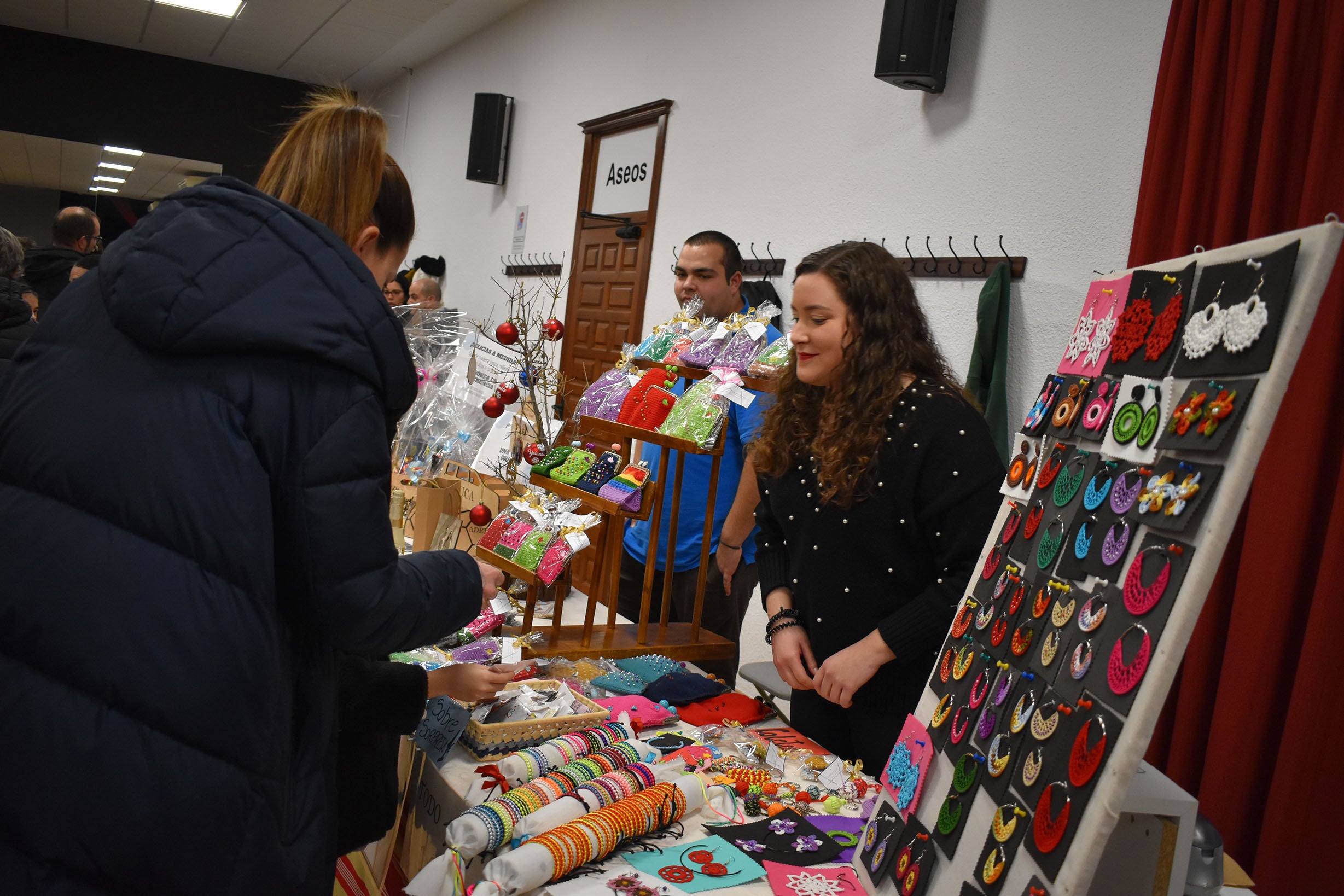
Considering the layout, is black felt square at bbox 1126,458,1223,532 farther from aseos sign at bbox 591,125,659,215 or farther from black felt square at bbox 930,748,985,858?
aseos sign at bbox 591,125,659,215

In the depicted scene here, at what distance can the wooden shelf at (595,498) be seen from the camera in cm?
207

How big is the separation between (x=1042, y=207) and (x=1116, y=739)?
2.47m

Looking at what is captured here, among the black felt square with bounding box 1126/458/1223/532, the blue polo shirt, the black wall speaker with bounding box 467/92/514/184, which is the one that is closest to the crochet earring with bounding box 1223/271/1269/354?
the black felt square with bounding box 1126/458/1223/532

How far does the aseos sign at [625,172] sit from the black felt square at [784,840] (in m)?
4.19

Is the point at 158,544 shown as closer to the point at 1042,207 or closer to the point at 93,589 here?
the point at 93,589

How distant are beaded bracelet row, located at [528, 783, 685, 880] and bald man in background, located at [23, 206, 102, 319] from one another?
5.06 meters

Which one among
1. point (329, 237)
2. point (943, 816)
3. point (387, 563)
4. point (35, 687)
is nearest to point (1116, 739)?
point (943, 816)

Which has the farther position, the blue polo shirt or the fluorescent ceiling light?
the fluorescent ceiling light

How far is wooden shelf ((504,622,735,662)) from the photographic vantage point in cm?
215

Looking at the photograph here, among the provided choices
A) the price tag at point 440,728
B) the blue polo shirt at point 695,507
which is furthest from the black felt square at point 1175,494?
the blue polo shirt at point 695,507

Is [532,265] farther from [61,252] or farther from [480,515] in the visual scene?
[480,515]

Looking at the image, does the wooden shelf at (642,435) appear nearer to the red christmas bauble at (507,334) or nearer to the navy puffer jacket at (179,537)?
the red christmas bauble at (507,334)

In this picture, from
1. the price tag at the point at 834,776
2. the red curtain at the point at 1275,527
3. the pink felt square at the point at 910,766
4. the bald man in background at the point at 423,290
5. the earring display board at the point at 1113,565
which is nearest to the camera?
the earring display board at the point at 1113,565

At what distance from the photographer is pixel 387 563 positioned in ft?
3.48
